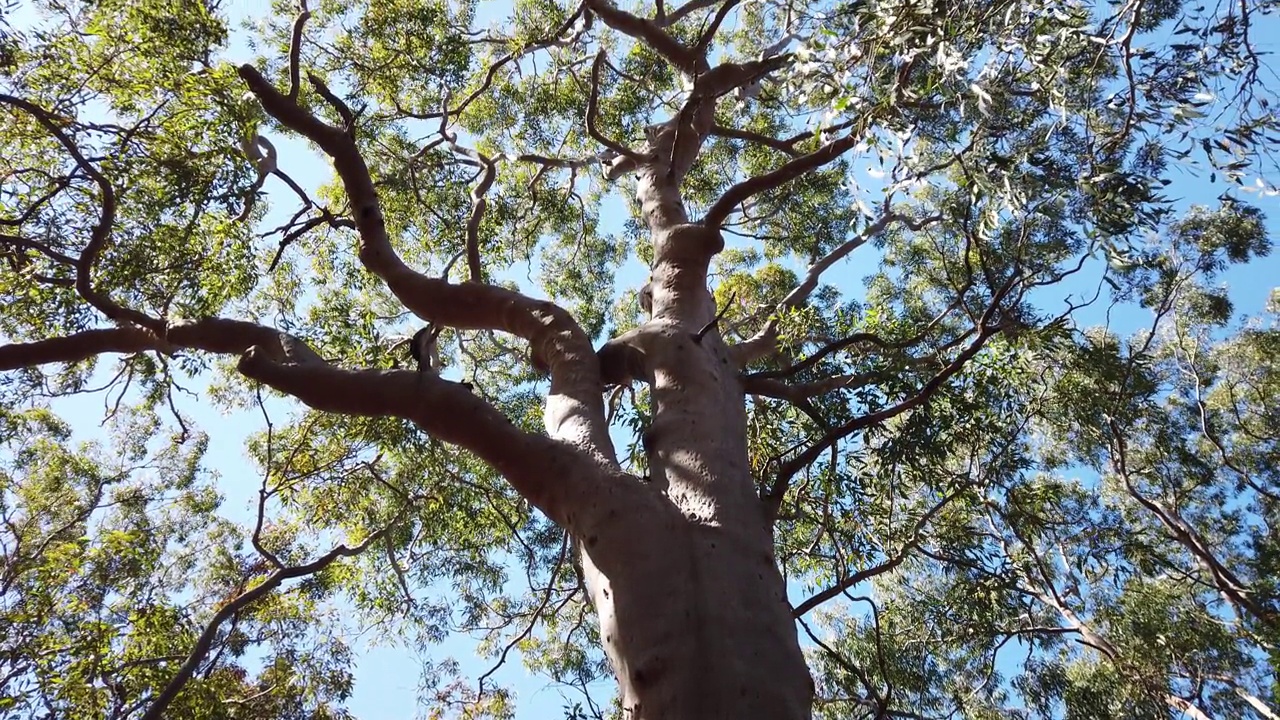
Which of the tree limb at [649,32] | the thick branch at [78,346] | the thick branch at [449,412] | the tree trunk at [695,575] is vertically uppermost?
the tree limb at [649,32]

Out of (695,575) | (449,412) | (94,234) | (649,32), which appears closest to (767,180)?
(449,412)

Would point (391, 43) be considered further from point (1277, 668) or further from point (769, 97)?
point (1277, 668)

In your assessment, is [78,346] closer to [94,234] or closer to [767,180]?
[94,234]

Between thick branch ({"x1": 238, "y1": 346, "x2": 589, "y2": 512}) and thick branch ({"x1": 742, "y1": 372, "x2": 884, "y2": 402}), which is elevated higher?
thick branch ({"x1": 742, "y1": 372, "x2": 884, "y2": 402})

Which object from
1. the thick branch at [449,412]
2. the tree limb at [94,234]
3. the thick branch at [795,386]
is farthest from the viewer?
the thick branch at [795,386]

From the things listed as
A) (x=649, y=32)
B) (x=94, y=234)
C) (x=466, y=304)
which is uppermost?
(x=649, y=32)

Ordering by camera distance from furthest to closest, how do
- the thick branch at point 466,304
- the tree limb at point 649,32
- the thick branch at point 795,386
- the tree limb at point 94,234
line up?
the tree limb at point 649,32, the thick branch at point 795,386, the tree limb at point 94,234, the thick branch at point 466,304

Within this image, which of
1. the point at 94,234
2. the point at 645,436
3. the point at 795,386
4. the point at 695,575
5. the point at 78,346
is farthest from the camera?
the point at 78,346

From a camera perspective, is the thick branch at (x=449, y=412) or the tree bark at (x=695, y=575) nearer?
the tree bark at (x=695, y=575)

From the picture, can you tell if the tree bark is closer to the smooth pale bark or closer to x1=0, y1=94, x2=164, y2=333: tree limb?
the smooth pale bark

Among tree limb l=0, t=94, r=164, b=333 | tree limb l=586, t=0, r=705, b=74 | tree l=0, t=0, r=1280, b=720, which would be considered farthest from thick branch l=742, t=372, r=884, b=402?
tree limb l=586, t=0, r=705, b=74

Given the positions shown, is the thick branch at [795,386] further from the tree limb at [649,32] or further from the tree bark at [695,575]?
the tree limb at [649,32]

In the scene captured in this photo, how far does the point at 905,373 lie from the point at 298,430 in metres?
4.78

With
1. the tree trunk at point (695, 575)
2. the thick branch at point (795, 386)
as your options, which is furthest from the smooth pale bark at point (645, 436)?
the thick branch at point (795, 386)
